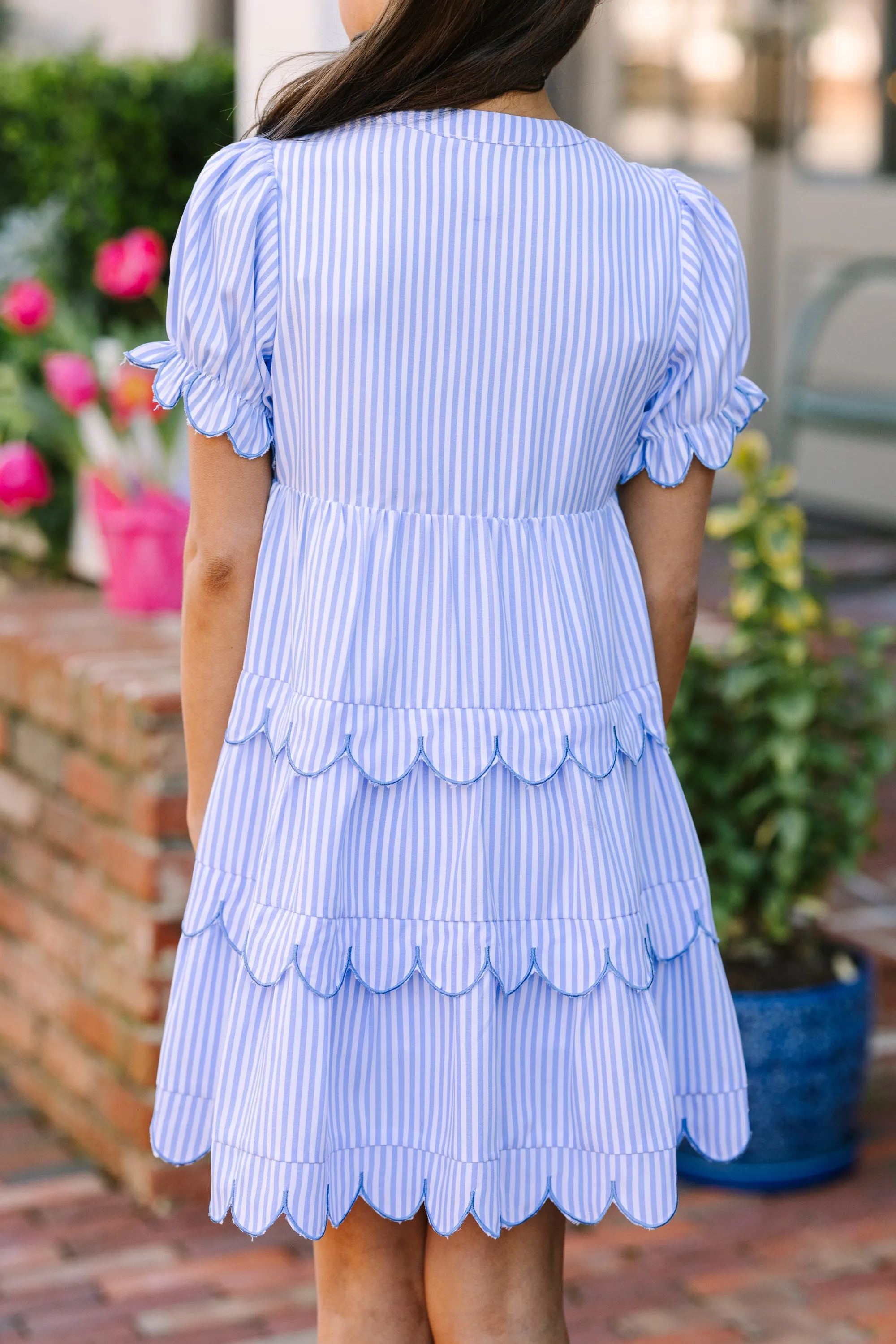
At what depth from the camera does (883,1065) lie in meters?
3.32

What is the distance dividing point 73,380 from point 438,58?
6.44 feet

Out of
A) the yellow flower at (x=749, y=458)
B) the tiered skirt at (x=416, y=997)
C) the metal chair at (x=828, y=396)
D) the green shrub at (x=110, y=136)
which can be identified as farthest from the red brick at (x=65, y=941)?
the metal chair at (x=828, y=396)

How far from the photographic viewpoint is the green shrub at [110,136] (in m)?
4.18

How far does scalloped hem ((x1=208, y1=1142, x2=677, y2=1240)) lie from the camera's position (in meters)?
1.54

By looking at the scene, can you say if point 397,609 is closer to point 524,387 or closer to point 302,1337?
point 524,387

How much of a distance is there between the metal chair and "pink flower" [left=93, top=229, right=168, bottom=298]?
263 centimetres

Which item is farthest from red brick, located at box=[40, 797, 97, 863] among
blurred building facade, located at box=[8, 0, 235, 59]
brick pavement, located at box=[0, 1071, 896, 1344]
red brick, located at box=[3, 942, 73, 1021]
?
blurred building facade, located at box=[8, 0, 235, 59]

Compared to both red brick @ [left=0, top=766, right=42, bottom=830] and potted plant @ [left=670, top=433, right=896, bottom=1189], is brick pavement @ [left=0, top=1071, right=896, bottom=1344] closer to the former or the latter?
potted plant @ [left=670, top=433, right=896, bottom=1189]

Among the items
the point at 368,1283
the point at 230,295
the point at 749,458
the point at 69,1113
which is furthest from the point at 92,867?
the point at 230,295

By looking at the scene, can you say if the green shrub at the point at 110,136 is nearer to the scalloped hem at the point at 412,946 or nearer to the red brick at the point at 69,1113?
the red brick at the point at 69,1113

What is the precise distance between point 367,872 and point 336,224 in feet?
1.77

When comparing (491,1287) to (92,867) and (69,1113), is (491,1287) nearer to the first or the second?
(92,867)

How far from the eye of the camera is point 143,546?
3.22 metres

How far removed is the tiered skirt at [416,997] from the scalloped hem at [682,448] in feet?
0.70
